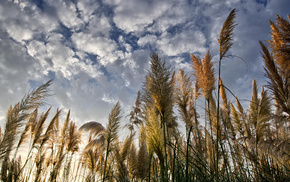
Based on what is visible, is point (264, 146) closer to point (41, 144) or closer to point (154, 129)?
point (154, 129)

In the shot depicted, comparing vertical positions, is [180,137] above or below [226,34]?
below

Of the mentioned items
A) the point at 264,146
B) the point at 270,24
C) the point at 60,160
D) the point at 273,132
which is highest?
the point at 270,24

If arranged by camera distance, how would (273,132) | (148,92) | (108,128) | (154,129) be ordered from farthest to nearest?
(273,132)
(108,128)
(148,92)
(154,129)

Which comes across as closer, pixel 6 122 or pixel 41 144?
pixel 6 122

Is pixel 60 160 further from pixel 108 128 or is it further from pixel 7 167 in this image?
pixel 108 128

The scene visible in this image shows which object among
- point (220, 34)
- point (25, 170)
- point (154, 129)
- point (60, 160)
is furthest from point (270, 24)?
point (25, 170)

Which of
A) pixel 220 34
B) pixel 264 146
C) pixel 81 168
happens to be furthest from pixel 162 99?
pixel 81 168

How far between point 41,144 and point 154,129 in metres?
5.01

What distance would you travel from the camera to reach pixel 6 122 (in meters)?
3.53

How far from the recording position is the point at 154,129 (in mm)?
1933

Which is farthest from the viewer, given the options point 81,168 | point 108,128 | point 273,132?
point 81,168

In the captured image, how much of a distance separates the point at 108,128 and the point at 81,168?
3355mm

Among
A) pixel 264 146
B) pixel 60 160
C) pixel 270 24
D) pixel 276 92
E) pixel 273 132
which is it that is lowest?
pixel 60 160

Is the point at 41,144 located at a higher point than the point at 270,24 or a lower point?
lower
